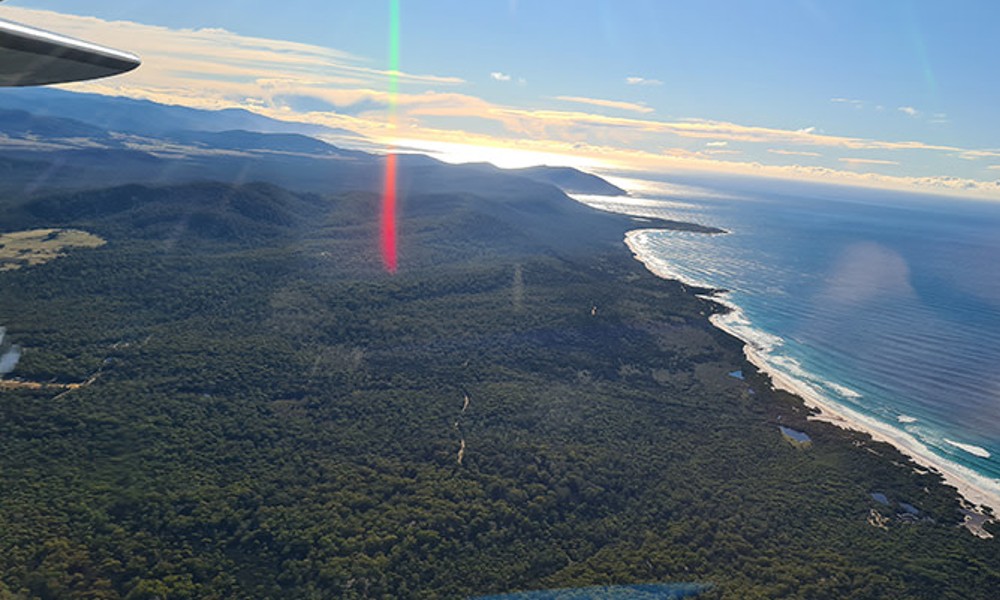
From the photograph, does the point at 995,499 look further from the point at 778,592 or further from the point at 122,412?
the point at 122,412

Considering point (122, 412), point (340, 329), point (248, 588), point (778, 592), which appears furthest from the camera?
point (340, 329)

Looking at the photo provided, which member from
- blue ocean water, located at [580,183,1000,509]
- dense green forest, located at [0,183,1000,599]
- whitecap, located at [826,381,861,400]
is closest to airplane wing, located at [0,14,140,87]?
dense green forest, located at [0,183,1000,599]

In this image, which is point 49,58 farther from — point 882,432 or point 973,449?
point 973,449

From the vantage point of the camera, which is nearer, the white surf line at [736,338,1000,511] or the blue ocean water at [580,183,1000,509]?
the white surf line at [736,338,1000,511]

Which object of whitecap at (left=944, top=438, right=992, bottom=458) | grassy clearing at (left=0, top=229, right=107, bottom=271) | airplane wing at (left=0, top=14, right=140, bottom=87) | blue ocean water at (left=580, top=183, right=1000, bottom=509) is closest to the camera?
airplane wing at (left=0, top=14, right=140, bottom=87)

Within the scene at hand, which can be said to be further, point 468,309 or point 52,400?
point 468,309

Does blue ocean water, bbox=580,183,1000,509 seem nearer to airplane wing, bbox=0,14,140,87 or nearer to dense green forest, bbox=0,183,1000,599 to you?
dense green forest, bbox=0,183,1000,599

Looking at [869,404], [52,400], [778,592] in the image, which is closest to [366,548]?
[778,592]
